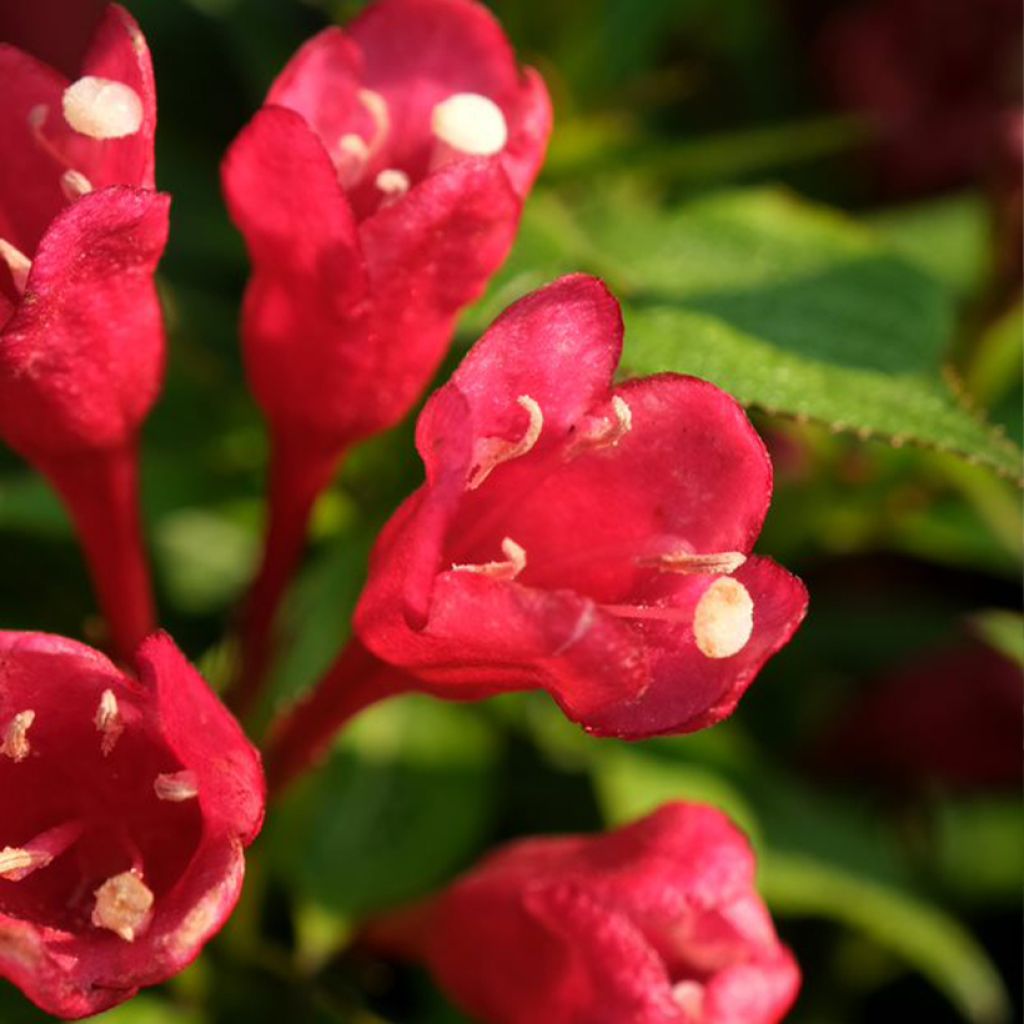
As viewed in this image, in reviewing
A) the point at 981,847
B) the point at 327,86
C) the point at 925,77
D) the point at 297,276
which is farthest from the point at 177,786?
the point at 925,77

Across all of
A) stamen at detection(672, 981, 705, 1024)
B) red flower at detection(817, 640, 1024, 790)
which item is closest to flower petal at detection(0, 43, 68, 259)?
stamen at detection(672, 981, 705, 1024)

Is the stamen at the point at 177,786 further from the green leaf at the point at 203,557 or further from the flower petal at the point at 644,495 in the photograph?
the green leaf at the point at 203,557

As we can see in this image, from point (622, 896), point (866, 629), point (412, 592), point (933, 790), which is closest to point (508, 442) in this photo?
point (412, 592)

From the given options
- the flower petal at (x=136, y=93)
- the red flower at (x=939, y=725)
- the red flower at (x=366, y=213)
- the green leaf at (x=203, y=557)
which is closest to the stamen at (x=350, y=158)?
the red flower at (x=366, y=213)

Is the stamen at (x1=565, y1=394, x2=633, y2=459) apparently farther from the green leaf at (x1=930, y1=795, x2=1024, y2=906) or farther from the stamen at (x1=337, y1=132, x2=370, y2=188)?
the green leaf at (x1=930, y1=795, x2=1024, y2=906)

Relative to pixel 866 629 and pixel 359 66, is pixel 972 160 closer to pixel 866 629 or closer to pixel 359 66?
pixel 866 629

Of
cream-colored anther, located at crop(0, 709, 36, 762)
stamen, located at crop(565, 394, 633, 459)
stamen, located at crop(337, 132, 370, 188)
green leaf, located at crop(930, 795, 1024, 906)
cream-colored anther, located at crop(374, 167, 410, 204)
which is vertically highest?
stamen, located at crop(337, 132, 370, 188)
